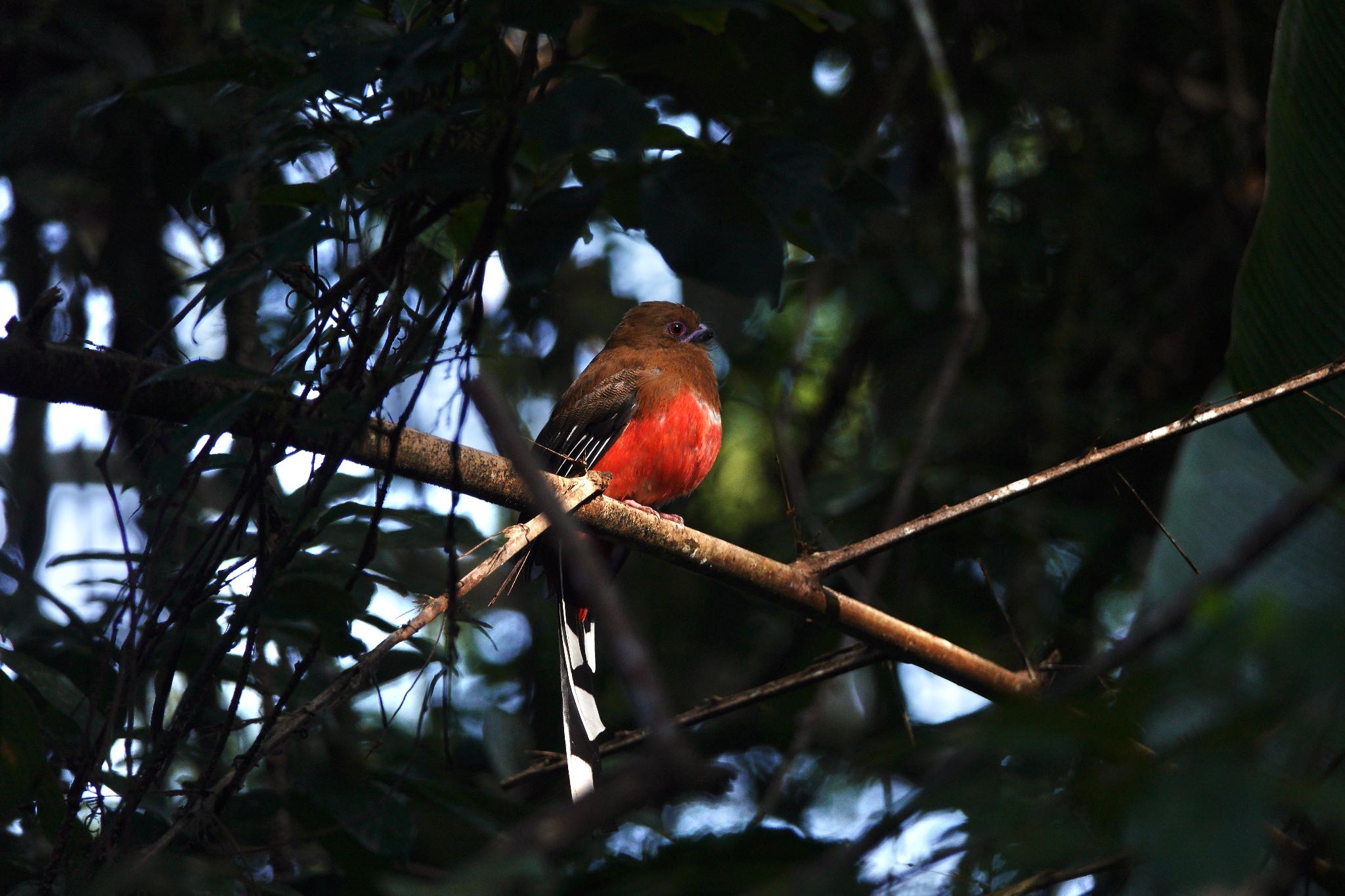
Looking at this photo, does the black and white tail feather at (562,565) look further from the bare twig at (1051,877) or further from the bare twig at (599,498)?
the bare twig at (1051,877)

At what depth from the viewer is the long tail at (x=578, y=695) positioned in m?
3.05

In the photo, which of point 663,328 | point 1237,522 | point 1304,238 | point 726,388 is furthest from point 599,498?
point 726,388

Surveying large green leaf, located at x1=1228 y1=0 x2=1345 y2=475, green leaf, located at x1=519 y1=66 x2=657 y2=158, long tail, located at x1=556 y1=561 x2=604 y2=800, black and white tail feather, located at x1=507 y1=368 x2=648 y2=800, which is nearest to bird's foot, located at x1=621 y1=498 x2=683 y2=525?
black and white tail feather, located at x1=507 y1=368 x2=648 y2=800

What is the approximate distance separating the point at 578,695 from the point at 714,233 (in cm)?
222

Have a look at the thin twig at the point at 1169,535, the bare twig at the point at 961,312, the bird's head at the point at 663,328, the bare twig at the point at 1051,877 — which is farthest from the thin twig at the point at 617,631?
the bird's head at the point at 663,328

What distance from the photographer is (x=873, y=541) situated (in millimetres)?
2490

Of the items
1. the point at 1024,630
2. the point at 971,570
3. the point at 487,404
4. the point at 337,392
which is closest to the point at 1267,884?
the point at 487,404

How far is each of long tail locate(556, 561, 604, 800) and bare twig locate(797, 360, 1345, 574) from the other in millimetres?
950

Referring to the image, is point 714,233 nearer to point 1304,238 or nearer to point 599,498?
point 599,498

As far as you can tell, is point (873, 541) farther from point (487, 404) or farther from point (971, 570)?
point (971, 570)

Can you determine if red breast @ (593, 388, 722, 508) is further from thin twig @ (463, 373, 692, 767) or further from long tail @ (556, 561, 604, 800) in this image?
thin twig @ (463, 373, 692, 767)

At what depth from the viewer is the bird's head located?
4832mm

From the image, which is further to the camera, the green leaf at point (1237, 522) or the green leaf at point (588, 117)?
the green leaf at point (1237, 522)

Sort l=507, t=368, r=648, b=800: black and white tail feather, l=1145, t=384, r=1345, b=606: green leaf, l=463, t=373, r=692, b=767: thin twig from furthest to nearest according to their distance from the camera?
l=507, t=368, r=648, b=800: black and white tail feather → l=1145, t=384, r=1345, b=606: green leaf → l=463, t=373, r=692, b=767: thin twig
